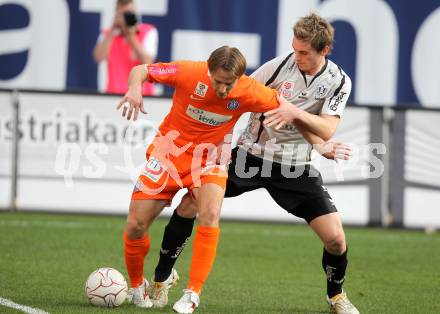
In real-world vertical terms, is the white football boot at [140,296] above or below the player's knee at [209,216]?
below

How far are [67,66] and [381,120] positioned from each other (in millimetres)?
4851

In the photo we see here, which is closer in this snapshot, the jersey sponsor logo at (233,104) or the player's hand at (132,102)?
the player's hand at (132,102)

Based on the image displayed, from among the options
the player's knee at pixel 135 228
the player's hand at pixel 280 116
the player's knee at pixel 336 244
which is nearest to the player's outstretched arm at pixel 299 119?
the player's hand at pixel 280 116

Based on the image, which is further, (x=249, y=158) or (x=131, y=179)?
(x=131, y=179)

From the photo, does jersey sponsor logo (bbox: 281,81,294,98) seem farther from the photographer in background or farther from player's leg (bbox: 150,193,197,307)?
the photographer in background

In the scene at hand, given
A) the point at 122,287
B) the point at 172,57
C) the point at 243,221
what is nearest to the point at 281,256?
the point at 243,221

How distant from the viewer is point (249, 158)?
7.25 meters

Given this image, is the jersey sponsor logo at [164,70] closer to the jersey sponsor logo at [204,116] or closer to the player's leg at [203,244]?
the jersey sponsor logo at [204,116]

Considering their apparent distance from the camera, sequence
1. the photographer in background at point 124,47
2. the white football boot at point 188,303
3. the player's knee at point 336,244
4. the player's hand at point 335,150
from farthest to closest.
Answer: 1. the photographer in background at point 124,47
2. the player's knee at point 336,244
3. the player's hand at point 335,150
4. the white football boot at point 188,303

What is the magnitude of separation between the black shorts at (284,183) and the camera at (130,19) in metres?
5.69

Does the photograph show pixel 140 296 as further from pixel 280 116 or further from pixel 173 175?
pixel 280 116

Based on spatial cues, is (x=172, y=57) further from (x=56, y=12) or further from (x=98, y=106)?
(x=98, y=106)

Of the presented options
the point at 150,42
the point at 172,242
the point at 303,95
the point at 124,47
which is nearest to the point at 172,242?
the point at 172,242

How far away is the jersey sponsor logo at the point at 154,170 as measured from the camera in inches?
264
